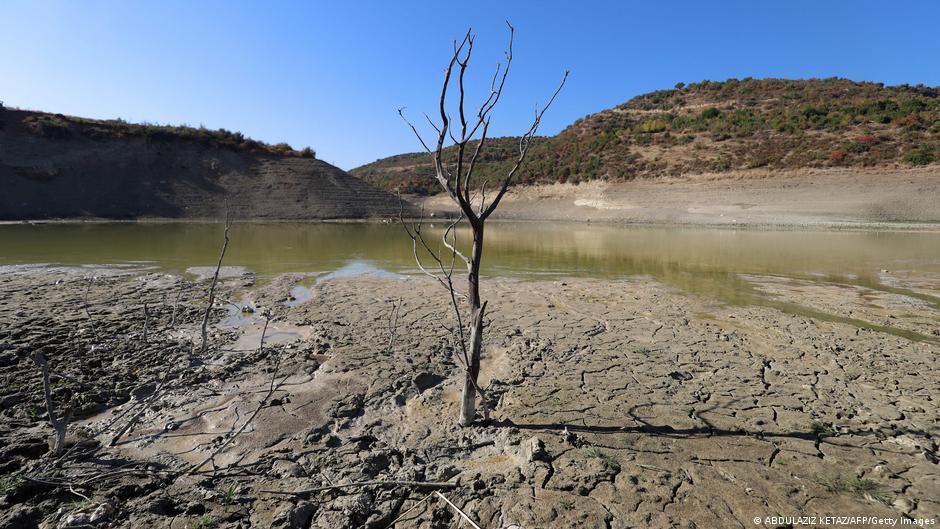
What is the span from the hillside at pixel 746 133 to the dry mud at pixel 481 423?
33560mm

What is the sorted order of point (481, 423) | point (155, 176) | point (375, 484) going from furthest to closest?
1. point (155, 176)
2. point (481, 423)
3. point (375, 484)

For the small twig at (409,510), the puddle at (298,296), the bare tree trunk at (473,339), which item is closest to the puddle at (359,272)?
the puddle at (298,296)

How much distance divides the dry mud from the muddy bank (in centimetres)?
2417

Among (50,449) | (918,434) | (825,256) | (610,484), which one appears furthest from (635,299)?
(825,256)

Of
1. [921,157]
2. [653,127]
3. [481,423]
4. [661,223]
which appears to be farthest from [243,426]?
[653,127]

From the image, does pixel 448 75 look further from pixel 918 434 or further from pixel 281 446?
pixel 918 434

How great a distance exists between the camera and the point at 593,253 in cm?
1508

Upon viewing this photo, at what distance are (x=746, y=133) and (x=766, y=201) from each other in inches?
567

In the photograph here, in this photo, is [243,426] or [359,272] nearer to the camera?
[243,426]

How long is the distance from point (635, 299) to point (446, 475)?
237 inches

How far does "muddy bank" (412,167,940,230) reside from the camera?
84.8 feet

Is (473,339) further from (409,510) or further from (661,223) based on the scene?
(661,223)

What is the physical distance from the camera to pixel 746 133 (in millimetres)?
40594

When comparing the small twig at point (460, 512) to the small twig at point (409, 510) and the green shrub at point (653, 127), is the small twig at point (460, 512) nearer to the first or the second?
Answer: the small twig at point (409, 510)
